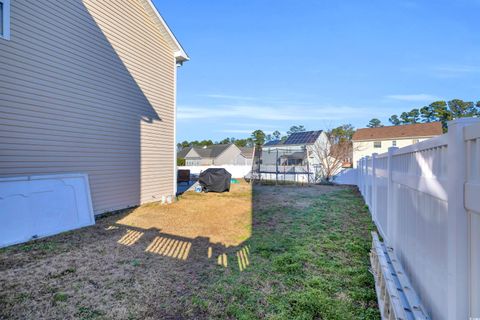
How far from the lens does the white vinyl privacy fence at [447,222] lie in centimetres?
104

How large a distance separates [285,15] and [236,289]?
1056cm

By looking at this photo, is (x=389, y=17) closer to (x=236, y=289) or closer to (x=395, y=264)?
(x=395, y=264)

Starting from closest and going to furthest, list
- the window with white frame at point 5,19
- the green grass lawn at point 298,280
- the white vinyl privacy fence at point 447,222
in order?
the white vinyl privacy fence at point 447,222
the green grass lawn at point 298,280
the window with white frame at point 5,19

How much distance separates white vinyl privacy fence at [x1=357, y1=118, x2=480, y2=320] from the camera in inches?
40.9

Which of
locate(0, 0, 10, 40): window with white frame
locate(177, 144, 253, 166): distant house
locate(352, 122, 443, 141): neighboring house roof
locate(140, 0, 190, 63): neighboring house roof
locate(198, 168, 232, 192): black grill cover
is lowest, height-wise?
locate(198, 168, 232, 192): black grill cover

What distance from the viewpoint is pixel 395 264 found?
235cm

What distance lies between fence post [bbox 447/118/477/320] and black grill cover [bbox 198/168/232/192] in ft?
32.2

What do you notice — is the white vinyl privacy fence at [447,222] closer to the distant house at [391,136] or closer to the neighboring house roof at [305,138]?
the neighboring house roof at [305,138]

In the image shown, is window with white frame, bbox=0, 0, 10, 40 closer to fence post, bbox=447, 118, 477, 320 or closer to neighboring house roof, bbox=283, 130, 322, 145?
fence post, bbox=447, 118, 477, 320

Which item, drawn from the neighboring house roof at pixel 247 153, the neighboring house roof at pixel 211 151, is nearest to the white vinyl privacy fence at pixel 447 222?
the neighboring house roof at pixel 211 151

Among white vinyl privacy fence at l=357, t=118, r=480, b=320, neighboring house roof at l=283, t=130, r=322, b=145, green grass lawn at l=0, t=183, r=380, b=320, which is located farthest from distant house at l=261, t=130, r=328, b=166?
white vinyl privacy fence at l=357, t=118, r=480, b=320

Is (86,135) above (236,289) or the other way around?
above

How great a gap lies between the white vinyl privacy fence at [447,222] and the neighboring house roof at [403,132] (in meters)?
29.7

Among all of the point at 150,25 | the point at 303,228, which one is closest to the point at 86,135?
the point at 150,25
